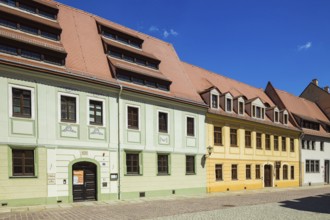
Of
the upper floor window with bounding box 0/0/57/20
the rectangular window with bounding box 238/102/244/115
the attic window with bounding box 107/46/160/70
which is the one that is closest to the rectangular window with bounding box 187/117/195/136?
the attic window with bounding box 107/46/160/70

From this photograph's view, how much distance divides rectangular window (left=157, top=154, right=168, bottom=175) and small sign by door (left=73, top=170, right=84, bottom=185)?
5.73 metres

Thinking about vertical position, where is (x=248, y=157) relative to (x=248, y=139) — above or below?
below

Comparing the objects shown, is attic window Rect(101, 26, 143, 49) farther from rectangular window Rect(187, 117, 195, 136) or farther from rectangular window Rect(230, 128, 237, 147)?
rectangular window Rect(230, 128, 237, 147)

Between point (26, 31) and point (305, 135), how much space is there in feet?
102

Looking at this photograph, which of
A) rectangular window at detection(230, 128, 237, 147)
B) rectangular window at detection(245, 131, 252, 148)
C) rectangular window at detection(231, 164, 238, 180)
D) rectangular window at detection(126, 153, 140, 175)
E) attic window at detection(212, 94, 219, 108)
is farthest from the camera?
rectangular window at detection(245, 131, 252, 148)

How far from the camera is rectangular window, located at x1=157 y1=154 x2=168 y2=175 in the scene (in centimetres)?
2384

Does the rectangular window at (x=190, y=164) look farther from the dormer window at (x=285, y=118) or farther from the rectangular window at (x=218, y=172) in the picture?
the dormer window at (x=285, y=118)

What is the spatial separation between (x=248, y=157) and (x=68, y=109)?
59.6ft

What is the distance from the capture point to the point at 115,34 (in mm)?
24656

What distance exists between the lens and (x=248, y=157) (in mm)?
32000

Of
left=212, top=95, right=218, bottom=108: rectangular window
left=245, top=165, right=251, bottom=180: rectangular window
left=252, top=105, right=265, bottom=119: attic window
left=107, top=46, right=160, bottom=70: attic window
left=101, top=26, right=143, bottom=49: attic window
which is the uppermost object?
left=101, top=26, right=143, bottom=49: attic window

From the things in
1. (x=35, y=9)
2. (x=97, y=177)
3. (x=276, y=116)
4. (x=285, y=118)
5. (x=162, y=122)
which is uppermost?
(x=35, y=9)

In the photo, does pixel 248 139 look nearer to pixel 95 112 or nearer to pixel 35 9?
pixel 95 112

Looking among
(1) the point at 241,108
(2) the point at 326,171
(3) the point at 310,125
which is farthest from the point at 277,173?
(2) the point at 326,171
